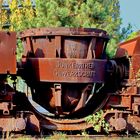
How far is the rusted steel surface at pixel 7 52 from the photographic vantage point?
27.0 ft

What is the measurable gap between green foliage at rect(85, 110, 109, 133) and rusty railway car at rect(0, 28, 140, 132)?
0.27 ft

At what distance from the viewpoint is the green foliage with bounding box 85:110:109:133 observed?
8748mm

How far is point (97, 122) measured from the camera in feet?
28.9

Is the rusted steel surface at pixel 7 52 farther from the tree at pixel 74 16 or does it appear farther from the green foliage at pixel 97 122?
the tree at pixel 74 16

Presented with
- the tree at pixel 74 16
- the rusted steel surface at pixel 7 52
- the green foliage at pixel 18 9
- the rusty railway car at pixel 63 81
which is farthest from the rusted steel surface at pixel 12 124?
the green foliage at pixel 18 9

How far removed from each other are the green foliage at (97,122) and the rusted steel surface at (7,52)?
1.77 meters

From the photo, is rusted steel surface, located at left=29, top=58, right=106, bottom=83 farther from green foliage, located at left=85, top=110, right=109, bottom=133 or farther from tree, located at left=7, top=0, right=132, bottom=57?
tree, located at left=7, top=0, right=132, bottom=57

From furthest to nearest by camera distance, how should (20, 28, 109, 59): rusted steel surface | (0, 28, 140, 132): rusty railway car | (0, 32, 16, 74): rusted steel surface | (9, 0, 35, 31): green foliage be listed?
(9, 0, 35, 31): green foliage → (20, 28, 109, 59): rusted steel surface → (0, 28, 140, 132): rusty railway car → (0, 32, 16, 74): rusted steel surface

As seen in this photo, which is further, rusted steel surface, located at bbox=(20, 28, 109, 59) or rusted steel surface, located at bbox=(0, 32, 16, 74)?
rusted steel surface, located at bbox=(20, 28, 109, 59)

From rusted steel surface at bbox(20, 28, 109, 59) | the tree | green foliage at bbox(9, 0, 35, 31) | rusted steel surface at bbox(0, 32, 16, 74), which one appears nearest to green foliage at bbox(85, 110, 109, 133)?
rusted steel surface at bbox(20, 28, 109, 59)

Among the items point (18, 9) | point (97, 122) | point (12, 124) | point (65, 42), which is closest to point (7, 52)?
point (65, 42)

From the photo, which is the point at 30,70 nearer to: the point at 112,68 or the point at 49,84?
A: the point at 49,84

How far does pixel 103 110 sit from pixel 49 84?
1.25 metres

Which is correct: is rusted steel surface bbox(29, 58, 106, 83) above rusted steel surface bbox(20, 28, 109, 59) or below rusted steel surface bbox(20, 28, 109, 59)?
below
